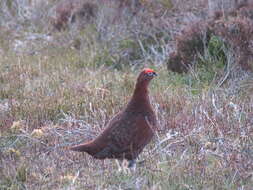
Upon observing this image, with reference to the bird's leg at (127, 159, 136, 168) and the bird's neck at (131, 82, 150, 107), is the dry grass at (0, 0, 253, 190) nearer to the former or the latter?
the bird's leg at (127, 159, 136, 168)

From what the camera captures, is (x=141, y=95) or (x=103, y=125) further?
(x=103, y=125)

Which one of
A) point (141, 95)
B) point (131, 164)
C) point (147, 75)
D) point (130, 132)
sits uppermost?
point (147, 75)

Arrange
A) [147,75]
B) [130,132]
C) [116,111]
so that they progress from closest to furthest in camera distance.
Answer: [130,132] < [147,75] < [116,111]

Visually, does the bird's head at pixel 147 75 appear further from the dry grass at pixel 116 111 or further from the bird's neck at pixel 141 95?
the dry grass at pixel 116 111

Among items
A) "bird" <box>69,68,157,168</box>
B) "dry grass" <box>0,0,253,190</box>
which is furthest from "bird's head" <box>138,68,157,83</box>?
"dry grass" <box>0,0,253,190</box>

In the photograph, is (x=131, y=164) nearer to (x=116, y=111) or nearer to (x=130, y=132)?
(x=130, y=132)

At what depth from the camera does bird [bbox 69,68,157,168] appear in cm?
430

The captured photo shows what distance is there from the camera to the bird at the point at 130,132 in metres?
4.30

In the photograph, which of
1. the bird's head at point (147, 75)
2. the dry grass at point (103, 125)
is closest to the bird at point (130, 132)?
the bird's head at point (147, 75)

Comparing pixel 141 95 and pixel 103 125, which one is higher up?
pixel 141 95

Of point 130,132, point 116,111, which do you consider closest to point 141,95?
point 130,132

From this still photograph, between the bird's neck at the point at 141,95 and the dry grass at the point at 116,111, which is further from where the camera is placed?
the bird's neck at the point at 141,95

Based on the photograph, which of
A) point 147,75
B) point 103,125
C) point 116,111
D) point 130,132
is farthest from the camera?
point 116,111

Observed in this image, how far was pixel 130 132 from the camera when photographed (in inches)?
169
